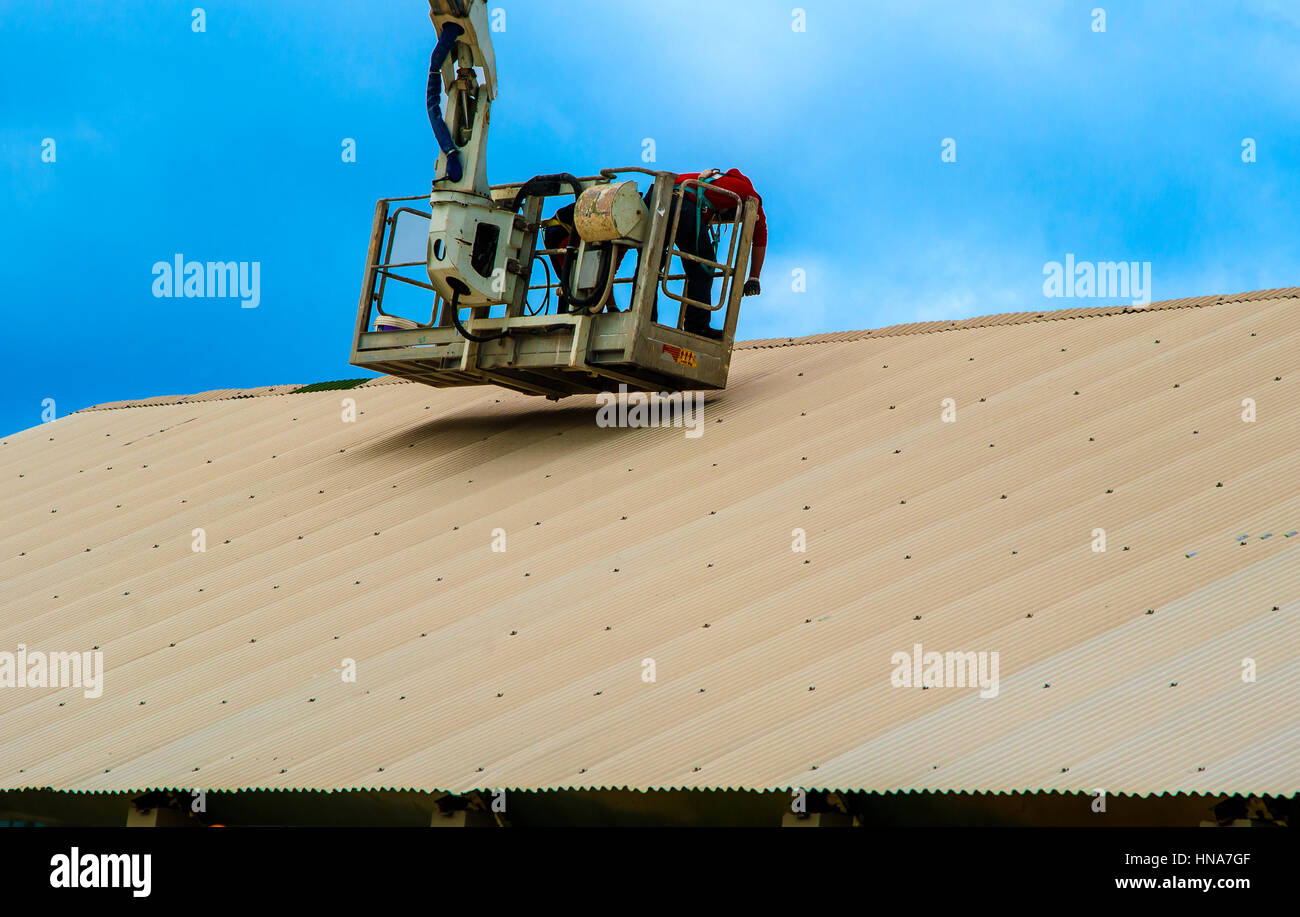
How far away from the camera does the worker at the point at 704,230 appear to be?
55.6 ft

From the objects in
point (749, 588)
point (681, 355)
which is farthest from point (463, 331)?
point (749, 588)

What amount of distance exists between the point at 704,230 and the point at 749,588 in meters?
5.88

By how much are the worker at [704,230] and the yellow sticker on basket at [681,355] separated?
0.45 meters

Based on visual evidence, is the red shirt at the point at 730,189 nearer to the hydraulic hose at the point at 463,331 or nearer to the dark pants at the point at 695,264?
the dark pants at the point at 695,264

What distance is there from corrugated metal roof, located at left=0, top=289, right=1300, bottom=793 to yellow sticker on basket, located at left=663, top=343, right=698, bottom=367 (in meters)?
0.68

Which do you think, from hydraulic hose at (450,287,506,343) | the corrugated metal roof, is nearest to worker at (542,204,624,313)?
hydraulic hose at (450,287,506,343)

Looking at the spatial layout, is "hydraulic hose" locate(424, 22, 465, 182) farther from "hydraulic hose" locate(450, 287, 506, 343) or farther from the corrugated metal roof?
the corrugated metal roof

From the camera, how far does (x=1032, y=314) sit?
18.2 meters

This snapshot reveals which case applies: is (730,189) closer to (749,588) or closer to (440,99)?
(440,99)

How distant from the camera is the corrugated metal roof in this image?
9656mm

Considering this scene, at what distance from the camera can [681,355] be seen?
55.0ft
